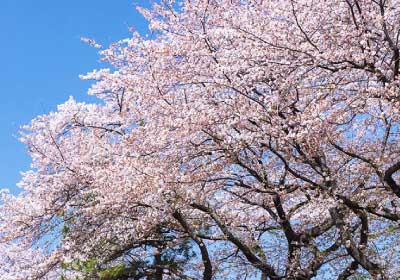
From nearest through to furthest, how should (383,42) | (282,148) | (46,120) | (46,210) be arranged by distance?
(383,42), (282,148), (46,210), (46,120)

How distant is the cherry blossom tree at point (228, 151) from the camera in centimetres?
844

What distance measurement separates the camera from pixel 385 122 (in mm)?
9445

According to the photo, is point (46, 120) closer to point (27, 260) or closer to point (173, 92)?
point (27, 260)

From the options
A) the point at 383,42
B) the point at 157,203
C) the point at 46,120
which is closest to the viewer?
the point at 383,42

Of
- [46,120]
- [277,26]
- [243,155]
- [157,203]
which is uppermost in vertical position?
[46,120]

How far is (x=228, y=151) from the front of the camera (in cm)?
892

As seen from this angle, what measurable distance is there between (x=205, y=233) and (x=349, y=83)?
513 cm

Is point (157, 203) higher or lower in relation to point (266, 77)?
lower

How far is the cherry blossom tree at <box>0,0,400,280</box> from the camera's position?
8438 millimetres

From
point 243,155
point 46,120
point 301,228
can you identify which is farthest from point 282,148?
point 46,120

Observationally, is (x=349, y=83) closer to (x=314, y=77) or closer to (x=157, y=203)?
(x=314, y=77)

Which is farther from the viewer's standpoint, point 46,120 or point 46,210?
point 46,120

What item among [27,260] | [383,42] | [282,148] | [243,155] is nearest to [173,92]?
[243,155]

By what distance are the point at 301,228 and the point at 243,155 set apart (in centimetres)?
301
